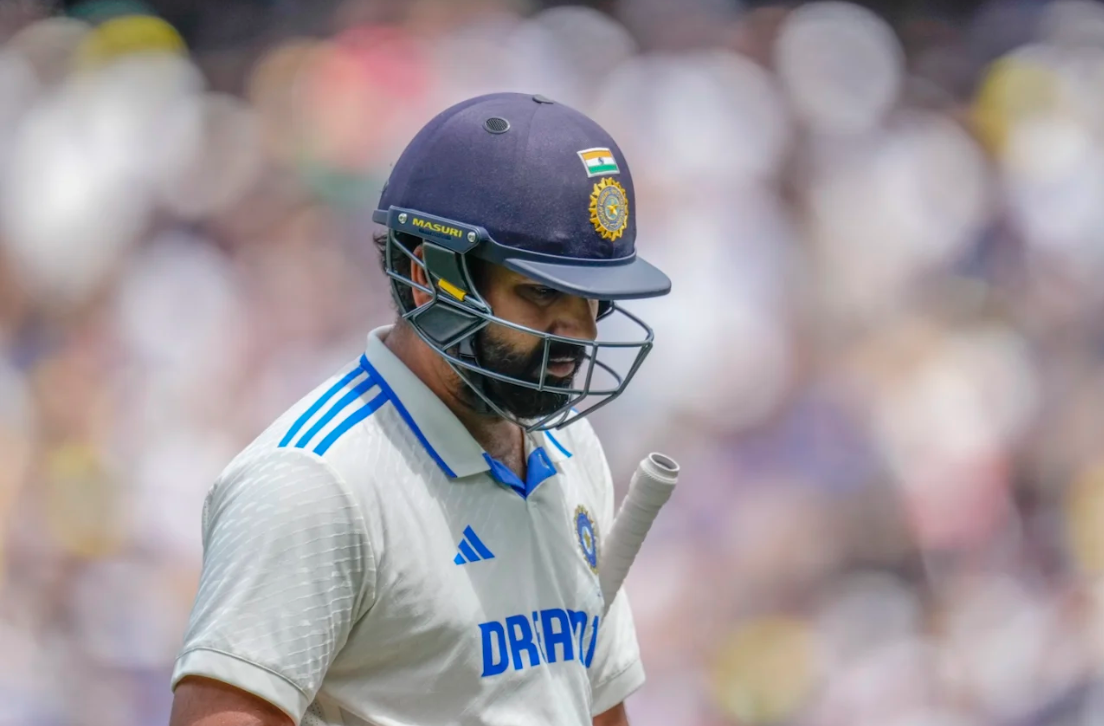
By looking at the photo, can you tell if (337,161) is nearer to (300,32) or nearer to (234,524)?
(300,32)

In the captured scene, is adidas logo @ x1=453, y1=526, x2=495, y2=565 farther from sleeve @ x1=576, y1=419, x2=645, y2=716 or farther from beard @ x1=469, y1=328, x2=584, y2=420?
sleeve @ x1=576, y1=419, x2=645, y2=716

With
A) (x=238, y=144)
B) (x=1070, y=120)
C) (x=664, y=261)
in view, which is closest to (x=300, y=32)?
(x=238, y=144)

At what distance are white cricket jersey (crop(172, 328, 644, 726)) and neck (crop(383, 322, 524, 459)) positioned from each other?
0.02 m

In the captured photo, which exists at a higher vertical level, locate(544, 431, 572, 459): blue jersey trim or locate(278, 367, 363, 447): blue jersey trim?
locate(278, 367, 363, 447): blue jersey trim

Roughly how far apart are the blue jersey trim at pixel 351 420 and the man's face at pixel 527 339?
11cm

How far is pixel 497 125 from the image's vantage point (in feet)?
4.00

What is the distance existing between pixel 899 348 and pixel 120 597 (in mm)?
1857

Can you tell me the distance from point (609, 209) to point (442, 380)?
0.81 feet

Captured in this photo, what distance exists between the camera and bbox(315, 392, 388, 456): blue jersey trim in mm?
1127

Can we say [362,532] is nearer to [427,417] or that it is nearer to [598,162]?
[427,417]

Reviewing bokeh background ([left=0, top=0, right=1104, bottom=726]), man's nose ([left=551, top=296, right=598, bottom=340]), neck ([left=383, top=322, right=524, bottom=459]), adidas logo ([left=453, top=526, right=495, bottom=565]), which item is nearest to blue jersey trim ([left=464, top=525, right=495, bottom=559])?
adidas logo ([left=453, top=526, right=495, bottom=565])

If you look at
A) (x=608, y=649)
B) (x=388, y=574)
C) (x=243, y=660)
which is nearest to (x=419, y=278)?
(x=388, y=574)

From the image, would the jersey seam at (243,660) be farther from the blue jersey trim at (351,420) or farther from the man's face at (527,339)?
the man's face at (527,339)

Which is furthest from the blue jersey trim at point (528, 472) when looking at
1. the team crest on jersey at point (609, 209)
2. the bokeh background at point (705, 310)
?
the bokeh background at point (705, 310)
